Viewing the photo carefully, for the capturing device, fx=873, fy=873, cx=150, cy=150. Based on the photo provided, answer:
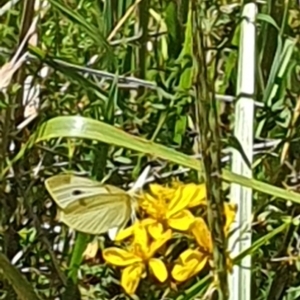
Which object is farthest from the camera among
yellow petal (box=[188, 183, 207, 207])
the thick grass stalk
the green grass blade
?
yellow petal (box=[188, 183, 207, 207])

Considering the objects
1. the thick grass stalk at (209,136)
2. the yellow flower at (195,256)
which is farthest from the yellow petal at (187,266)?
the thick grass stalk at (209,136)

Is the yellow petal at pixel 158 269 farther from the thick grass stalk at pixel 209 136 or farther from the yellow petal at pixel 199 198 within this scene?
the thick grass stalk at pixel 209 136

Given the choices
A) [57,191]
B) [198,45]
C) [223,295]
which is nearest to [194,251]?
[57,191]

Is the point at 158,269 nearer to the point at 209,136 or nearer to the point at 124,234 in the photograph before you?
the point at 124,234

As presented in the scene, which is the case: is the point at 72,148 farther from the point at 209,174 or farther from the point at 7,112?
the point at 209,174

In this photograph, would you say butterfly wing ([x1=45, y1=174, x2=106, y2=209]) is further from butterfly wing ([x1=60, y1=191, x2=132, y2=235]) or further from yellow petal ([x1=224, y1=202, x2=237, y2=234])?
yellow petal ([x1=224, y1=202, x2=237, y2=234])

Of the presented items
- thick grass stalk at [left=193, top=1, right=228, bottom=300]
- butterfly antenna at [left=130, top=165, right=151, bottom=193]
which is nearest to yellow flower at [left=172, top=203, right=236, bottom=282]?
butterfly antenna at [left=130, top=165, right=151, bottom=193]
